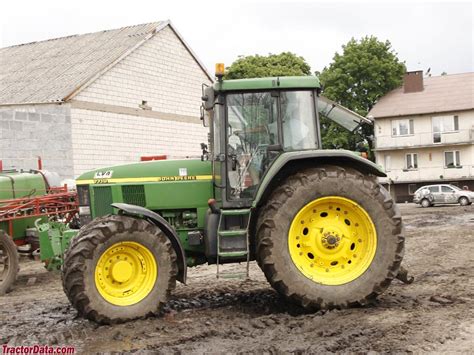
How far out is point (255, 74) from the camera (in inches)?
1612

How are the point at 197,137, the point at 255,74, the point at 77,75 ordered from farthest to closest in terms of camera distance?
the point at 255,74 < the point at 197,137 < the point at 77,75

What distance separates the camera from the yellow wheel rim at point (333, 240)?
6.39 metres

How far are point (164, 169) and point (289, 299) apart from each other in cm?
207

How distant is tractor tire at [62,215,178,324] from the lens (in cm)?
599

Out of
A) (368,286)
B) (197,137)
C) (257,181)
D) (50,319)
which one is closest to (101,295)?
(50,319)

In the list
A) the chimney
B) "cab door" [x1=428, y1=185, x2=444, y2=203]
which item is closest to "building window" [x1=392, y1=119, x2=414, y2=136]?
the chimney

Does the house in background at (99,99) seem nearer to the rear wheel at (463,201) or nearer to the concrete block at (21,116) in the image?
the concrete block at (21,116)

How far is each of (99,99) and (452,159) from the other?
1141 inches

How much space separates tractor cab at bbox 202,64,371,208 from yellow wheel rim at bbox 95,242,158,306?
1.08 metres

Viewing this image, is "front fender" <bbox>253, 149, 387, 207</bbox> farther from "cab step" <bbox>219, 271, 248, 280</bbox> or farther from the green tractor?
"cab step" <bbox>219, 271, 248, 280</bbox>

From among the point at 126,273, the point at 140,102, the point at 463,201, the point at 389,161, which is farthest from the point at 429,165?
the point at 126,273

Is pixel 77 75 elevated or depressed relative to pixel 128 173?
elevated

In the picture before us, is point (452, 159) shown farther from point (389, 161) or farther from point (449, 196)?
point (449, 196)

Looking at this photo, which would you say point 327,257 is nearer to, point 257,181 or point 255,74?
point 257,181
